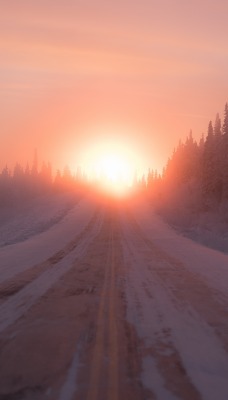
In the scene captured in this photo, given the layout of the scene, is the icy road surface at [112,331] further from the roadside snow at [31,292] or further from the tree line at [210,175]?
the tree line at [210,175]

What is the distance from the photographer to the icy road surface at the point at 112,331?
5219 mm

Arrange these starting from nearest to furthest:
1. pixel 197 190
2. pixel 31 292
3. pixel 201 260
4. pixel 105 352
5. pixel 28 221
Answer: pixel 105 352 < pixel 31 292 < pixel 201 260 < pixel 28 221 < pixel 197 190

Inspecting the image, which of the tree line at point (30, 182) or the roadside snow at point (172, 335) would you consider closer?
the roadside snow at point (172, 335)

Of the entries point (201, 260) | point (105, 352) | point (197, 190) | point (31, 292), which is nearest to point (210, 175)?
point (197, 190)

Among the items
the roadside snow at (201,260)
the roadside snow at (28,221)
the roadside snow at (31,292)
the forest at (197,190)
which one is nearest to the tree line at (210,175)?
the forest at (197,190)

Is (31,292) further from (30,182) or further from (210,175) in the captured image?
(30,182)

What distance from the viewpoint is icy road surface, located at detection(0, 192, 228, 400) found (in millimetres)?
5219

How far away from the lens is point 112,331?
7.34 m

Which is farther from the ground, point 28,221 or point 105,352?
point 105,352

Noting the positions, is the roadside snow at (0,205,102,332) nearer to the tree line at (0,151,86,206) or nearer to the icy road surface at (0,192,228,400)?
the icy road surface at (0,192,228,400)

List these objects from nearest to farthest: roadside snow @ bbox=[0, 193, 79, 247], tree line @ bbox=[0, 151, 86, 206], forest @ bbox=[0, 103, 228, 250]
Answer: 1. roadside snow @ bbox=[0, 193, 79, 247]
2. forest @ bbox=[0, 103, 228, 250]
3. tree line @ bbox=[0, 151, 86, 206]

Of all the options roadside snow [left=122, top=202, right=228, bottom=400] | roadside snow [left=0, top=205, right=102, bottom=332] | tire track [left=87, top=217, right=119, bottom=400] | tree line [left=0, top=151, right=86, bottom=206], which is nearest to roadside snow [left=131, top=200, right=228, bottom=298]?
roadside snow [left=122, top=202, right=228, bottom=400]

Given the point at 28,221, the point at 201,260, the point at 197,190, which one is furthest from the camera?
the point at 197,190

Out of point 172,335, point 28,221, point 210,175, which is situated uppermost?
point 210,175
